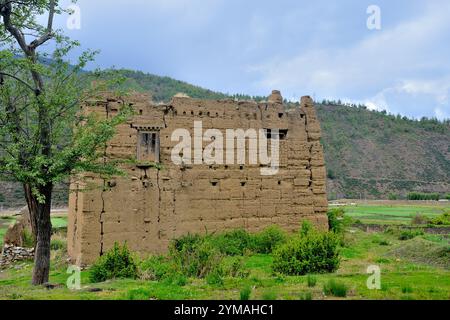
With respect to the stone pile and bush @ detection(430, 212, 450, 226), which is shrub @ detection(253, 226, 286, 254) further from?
bush @ detection(430, 212, 450, 226)

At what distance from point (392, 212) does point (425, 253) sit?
101ft

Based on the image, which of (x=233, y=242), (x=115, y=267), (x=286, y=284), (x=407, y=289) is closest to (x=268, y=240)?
(x=233, y=242)

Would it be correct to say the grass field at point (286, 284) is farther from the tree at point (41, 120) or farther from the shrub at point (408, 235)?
the shrub at point (408, 235)

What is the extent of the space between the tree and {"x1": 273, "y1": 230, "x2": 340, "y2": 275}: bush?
5792 millimetres

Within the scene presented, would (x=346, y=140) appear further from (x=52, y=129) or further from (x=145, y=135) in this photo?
(x=52, y=129)

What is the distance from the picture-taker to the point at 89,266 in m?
17.2

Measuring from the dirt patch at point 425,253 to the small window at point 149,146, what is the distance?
32.6ft

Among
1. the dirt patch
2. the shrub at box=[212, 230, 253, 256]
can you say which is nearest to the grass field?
the dirt patch

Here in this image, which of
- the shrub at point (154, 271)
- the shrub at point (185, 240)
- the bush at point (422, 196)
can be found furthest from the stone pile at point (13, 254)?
the bush at point (422, 196)

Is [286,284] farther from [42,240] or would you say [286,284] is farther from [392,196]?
[392,196]

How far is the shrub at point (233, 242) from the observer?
60.6 ft

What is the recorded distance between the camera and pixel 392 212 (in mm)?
47406

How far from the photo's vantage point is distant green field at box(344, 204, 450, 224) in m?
39.5
